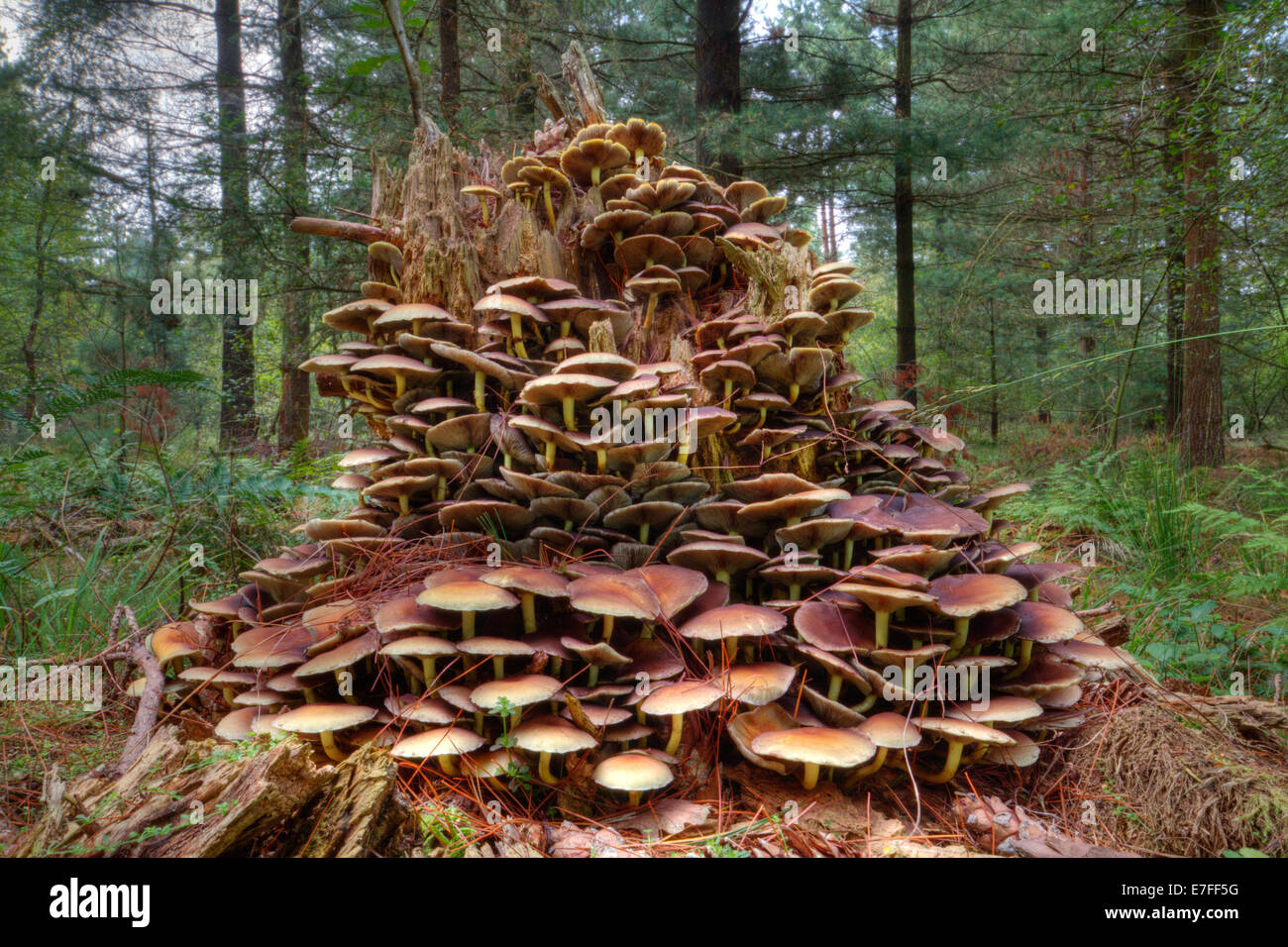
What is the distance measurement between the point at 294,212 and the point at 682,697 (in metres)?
8.01

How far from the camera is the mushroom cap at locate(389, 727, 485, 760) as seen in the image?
243 centimetres

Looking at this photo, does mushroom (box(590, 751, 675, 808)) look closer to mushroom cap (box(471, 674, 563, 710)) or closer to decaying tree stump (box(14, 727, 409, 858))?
mushroom cap (box(471, 674, 563, 710))

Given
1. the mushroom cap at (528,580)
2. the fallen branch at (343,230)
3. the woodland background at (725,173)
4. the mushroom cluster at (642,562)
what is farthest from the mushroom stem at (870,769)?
the fallen branch at (343,230)

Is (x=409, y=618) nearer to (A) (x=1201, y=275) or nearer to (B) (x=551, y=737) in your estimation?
(B) (x=551, y=737)

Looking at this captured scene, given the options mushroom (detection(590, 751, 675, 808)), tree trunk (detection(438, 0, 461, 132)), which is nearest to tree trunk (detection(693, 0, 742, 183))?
tree trunk (detection(438, 0, 461, 132))

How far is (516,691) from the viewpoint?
246 centimetres

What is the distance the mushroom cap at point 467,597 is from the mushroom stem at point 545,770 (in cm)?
64

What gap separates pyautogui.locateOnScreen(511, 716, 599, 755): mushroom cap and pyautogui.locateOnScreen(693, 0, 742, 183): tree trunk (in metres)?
8.45

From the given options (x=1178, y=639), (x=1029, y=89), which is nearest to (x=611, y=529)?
(x=1178, y=639)

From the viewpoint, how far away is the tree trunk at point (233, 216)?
7867 millimetres

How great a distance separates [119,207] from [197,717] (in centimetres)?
1174

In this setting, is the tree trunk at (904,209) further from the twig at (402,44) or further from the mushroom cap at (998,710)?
the mushroom cap at (998,710)

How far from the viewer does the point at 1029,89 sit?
9.17 m
